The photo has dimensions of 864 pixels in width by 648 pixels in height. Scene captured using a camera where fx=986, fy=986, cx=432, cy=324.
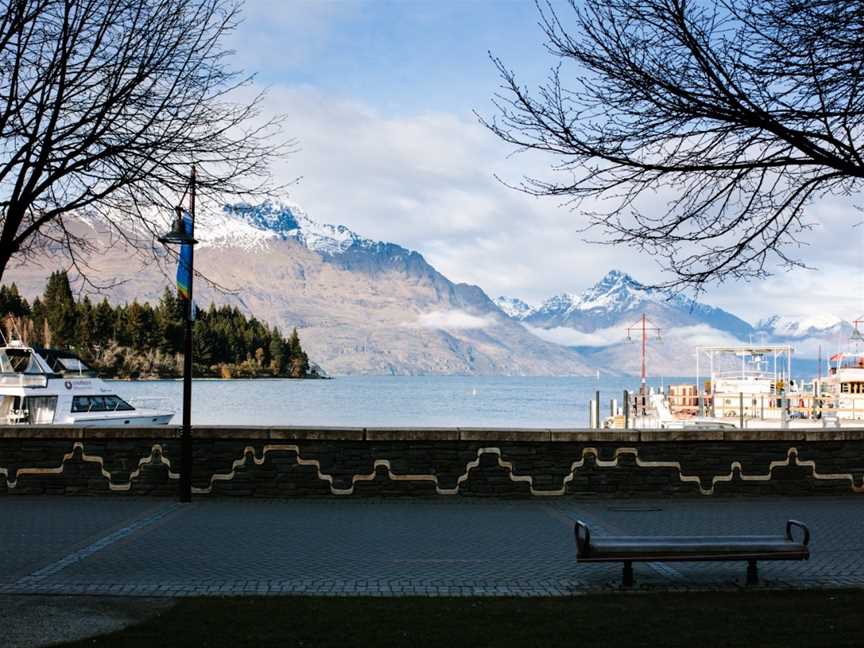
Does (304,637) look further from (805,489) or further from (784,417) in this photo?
(784,417)

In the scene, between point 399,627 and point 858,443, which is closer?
point 399,627

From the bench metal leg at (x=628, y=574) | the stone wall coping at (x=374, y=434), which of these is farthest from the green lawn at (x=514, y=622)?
the stone wall coping at (x=374, y=434)

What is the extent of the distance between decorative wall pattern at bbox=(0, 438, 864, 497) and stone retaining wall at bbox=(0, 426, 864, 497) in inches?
0.6

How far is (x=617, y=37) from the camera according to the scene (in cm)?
841

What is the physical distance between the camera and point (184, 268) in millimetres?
14172

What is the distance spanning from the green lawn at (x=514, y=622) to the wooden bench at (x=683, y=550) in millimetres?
403

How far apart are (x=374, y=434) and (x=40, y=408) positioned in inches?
959

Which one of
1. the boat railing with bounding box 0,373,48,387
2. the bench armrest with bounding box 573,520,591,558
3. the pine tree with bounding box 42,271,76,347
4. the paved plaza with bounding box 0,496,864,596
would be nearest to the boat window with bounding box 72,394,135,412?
the boat railing with bounding box 0,373,48,387

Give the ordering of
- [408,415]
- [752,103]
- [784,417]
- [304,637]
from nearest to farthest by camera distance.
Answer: [304,637], [752,103], [784,417], [408,415]

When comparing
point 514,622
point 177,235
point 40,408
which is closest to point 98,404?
point 40,408

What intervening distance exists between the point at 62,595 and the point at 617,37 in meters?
7.05

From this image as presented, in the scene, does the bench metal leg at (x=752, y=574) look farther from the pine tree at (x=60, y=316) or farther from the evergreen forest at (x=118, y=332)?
the pine tree at (x=60, y=316)

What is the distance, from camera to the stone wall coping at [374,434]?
15.2 metres

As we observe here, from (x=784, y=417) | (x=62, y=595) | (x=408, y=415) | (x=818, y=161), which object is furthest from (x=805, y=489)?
(x=408, y=415)
